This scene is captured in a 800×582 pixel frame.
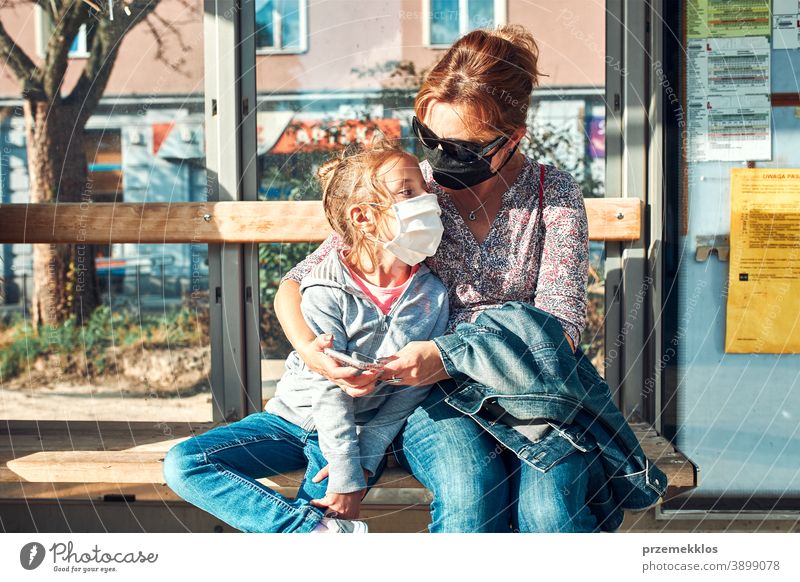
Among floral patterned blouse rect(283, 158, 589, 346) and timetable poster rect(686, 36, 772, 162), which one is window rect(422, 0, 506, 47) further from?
floral patterned blouse rect(283, 158, 589, 346)

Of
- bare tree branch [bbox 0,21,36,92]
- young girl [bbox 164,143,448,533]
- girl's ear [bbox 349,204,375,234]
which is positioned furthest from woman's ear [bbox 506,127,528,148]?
bare tree branch [bbox 0,21,36,92]

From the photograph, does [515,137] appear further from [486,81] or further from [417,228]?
[417,228]

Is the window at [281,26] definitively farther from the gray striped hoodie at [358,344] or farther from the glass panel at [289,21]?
the gray striped hoodie at [358,344]

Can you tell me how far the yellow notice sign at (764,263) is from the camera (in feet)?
10.0

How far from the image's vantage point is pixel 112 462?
2.64m

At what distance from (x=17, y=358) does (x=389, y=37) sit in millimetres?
4088

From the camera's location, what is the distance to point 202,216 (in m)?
3.07

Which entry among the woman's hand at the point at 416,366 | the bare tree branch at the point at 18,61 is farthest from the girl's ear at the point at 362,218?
the bare tree branch at the point at 18,61

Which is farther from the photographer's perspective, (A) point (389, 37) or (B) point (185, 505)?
(A) point (389, 37)

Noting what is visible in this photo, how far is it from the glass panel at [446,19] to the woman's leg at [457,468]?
5.82 ft

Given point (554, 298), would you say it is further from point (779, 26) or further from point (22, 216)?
point (22, 216)

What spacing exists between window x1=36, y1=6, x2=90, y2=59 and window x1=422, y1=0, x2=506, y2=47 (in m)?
1.68
